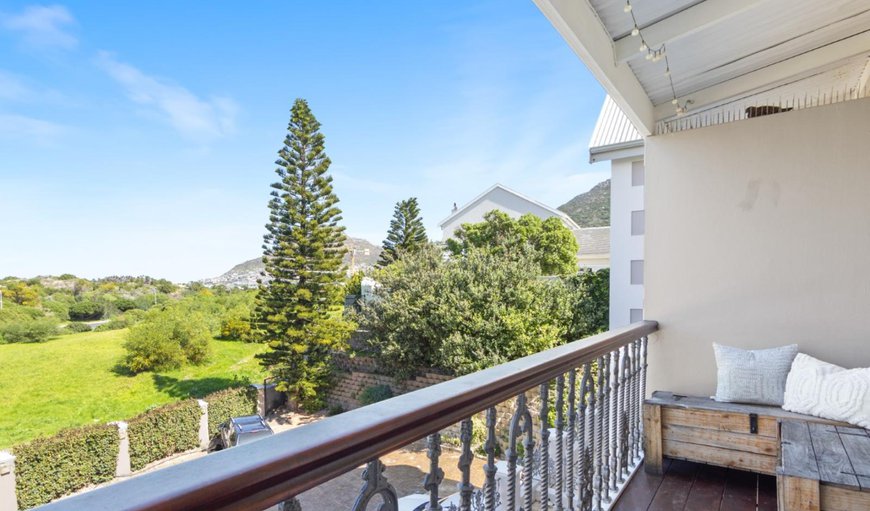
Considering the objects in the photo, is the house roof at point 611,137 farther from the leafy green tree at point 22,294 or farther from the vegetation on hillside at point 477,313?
the leafy green tree at point 22,294

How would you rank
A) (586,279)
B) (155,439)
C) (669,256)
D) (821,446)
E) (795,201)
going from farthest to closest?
(586,279) → (155,439) → (669,256) → (795,201) → (821,446)

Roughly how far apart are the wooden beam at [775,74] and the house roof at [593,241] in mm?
9611

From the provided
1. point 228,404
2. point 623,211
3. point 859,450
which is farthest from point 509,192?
point 859,450

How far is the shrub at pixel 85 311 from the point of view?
14977 mm

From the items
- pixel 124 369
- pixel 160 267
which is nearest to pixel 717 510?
pixel 124 369

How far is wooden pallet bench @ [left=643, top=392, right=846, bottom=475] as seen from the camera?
5.87 ft

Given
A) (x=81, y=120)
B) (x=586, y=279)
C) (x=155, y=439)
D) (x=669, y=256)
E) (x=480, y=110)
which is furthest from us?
(x=81, y=120)

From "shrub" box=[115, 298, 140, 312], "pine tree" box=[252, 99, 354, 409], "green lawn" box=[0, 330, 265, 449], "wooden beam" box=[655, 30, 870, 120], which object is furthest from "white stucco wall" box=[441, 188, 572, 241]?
"wooden beam" box=[655, 30, 870, 120]

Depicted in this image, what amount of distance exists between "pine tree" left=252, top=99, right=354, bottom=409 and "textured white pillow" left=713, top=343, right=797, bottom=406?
888 cm

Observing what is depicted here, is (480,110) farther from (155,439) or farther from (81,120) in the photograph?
(81,120)

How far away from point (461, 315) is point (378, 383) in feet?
8.08

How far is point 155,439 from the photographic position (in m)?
7.67

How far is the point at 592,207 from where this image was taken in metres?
17.0

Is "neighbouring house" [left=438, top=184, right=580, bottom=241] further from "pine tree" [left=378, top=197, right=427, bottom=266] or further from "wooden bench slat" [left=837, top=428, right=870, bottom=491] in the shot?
"wooden bench slat" [left=837, top=428, right=870, bottom=491]
